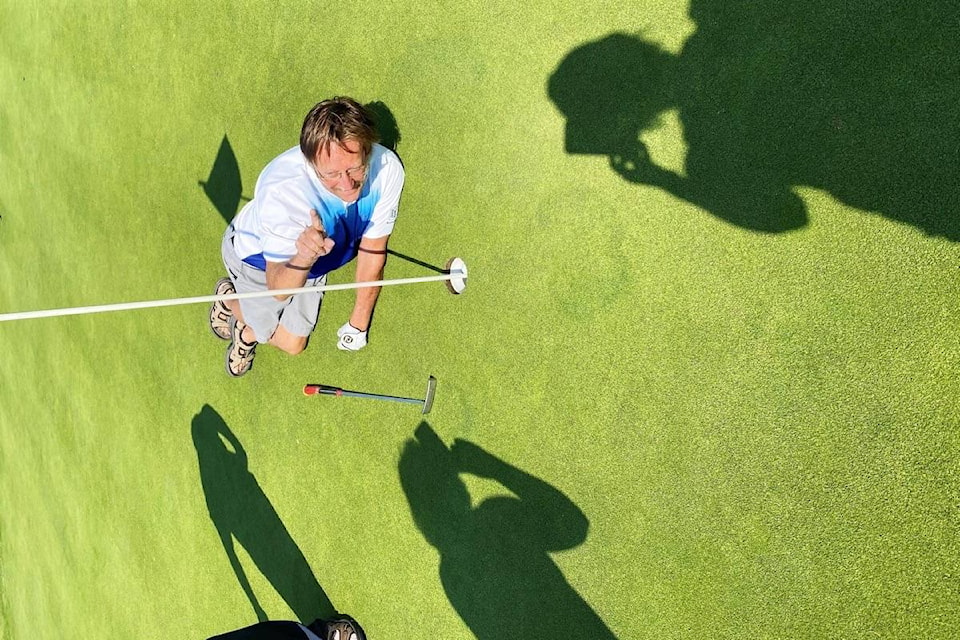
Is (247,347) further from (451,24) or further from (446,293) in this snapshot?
(451,24)

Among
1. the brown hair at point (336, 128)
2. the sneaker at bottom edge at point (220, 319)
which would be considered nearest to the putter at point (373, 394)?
the sneaker at bottom edge at point (220, 319)

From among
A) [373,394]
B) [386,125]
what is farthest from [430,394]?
[386,125]

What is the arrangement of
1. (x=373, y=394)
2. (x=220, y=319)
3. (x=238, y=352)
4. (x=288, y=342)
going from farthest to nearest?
(x=220, y=319) < (x=238, y=352) < (x=288, y=342) < (x=373, y=394)

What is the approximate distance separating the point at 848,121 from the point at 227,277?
3174mm

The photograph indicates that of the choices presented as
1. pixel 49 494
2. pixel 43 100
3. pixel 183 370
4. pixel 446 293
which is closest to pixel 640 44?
pixel 446 293

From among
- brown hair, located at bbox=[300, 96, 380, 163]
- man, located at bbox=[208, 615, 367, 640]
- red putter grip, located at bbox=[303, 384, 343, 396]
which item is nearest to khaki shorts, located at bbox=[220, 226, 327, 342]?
red putter grip, located at bbox=[303, 384, 343, 396]

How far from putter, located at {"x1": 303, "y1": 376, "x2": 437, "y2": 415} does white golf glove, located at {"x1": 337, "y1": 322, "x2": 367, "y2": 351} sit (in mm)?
224

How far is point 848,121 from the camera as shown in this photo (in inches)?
86.6

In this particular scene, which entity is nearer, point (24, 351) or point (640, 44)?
point (640, 44)

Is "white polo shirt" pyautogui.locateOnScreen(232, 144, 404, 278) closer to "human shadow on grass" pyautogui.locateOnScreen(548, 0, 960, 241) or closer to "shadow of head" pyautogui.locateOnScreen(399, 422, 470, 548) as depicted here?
"human shadow on grass" pyautogui.locateOnScreen(548, 0, 960, 241)

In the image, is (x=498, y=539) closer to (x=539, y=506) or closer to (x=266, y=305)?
(x=539, y=506)

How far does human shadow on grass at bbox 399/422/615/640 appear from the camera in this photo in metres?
2.62

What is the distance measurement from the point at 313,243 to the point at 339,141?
1.34 ft

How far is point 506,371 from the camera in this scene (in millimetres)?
2775
